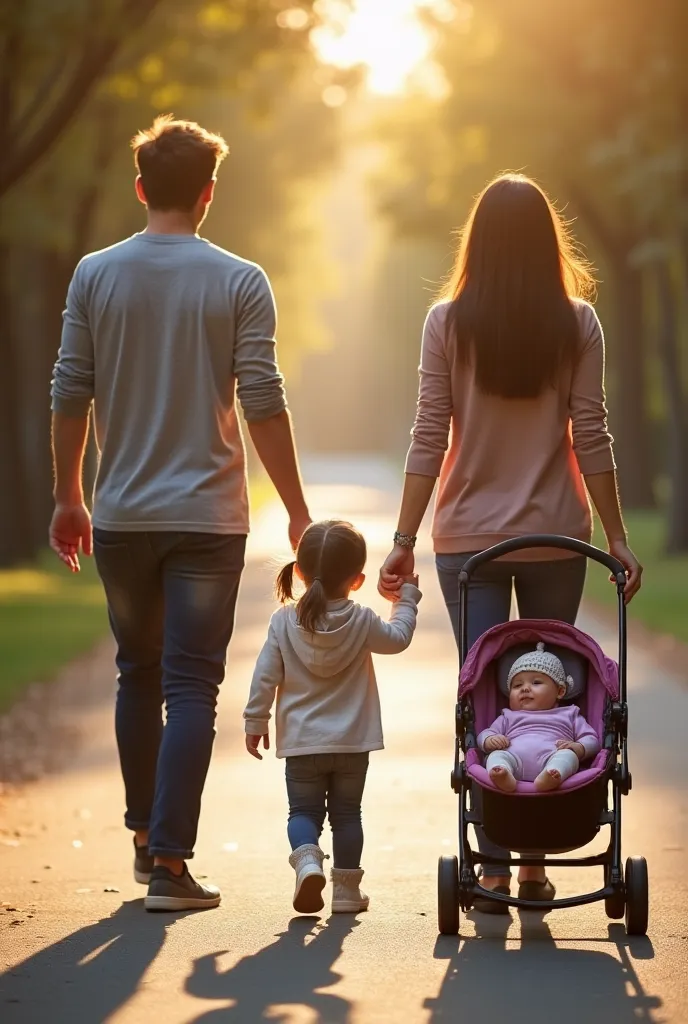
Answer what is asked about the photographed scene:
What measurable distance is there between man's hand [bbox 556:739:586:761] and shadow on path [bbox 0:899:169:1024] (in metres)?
1.19

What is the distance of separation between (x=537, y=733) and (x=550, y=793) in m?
0.24

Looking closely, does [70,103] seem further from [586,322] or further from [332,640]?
[332,640]

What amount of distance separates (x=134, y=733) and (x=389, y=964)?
1.47 meters

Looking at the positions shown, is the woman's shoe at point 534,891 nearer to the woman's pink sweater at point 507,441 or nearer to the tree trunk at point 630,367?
the woman's pink sweater at point 507,441

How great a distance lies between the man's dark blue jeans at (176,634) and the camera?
5.68 metres

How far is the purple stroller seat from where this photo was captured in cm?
523

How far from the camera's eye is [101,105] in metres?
22.9

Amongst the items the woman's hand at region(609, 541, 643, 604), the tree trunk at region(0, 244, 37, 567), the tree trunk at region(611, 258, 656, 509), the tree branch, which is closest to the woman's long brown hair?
the woman's hand at region(609, 541, 643, 604)

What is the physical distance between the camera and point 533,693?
17.1ft

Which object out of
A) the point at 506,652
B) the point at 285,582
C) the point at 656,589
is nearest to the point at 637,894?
the point at 506,652

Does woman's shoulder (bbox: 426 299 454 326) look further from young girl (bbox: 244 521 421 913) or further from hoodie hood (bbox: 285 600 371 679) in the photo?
hoodie hood (bbox: 285 600 371 679)

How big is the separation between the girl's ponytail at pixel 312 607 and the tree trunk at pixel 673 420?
19.5 m

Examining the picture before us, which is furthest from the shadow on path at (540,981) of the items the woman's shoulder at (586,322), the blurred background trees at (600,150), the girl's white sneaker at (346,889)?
the blurred background trees at (600,150)

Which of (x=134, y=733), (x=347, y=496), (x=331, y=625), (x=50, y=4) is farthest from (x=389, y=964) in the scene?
(x=347, y=496)
